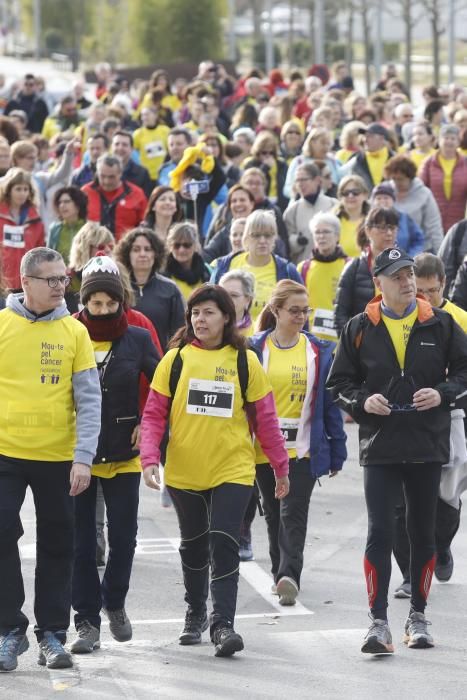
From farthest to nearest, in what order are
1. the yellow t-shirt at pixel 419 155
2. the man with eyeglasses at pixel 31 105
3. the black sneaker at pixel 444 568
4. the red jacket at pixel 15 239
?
the man with eyeglasses at pixel 31 105, the yellow t-shirt at pixel 419 155, the red jacket at pixel 15 239, the black sneaker at pixel 444 568

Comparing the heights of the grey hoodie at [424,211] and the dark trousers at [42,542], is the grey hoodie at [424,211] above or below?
above

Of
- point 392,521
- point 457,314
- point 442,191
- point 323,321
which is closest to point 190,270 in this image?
point 323,321

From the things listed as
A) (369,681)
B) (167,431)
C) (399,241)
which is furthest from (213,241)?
(369,681)

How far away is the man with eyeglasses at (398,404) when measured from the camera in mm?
8094

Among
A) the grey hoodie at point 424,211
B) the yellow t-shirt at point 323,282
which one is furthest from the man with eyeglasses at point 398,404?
the grey hoodie at point 424,211

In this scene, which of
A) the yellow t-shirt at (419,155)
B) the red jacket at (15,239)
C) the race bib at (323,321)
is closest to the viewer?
the race bib at (323,321)

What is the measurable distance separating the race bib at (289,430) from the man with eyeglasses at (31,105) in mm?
19902

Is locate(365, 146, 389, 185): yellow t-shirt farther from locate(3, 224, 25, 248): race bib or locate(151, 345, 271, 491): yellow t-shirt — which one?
locate(151, 345, 271, 491): yellow t-shirt

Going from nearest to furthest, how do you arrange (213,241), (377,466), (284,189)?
(377,466), (213,241), (284,189)

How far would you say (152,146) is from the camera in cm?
2156

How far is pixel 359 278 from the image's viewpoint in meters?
12.6

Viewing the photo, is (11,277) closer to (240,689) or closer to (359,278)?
(359,278)

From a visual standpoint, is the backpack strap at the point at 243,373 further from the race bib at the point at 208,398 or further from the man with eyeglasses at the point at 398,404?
the man with eyeglasses at the point at 398,404

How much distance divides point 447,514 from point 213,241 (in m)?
4.96
